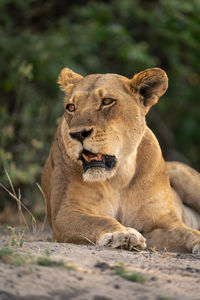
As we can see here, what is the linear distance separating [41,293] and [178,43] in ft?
23.6

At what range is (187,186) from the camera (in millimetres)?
5344

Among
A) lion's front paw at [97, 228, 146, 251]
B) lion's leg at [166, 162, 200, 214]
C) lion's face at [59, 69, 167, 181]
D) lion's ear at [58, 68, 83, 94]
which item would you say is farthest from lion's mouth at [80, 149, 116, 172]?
lion's leg at [166, 162, 200, 214]

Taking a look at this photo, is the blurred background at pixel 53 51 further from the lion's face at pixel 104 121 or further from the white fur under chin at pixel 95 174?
the white fur under chin at pixel 95 174

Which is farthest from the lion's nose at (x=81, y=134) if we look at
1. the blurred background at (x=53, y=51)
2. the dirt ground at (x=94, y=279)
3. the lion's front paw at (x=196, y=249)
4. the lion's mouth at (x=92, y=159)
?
the blurred background at (x=53, y=51)

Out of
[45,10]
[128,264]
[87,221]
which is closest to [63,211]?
[87,221]

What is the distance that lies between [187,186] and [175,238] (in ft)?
4.07

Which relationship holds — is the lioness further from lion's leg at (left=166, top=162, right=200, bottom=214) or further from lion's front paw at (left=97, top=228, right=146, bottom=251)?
lion's leg at (left=166, top=162, right=200, bottom=214)

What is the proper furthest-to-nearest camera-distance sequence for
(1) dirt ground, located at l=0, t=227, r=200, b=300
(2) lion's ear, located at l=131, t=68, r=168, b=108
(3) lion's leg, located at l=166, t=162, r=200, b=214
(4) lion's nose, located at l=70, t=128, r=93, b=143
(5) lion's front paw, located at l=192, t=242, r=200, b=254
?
(3) lion's leg, located at l=166, t=162, r=200, b=214, (2) lion's ear, located at l=131, t=68, r=168, b=108, (5) lion's front paw, located at l=192, t=242, r=200, b=254, (4) lion's nose, located at l=70, t=128, r=93, b=143, (1) dirt ground, located at l=0, t=227, r=200, b=300

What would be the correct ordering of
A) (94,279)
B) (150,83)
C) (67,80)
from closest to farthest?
1. (94,279)
2. (150,83)
3. (67,80)

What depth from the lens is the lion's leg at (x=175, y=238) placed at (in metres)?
4.02

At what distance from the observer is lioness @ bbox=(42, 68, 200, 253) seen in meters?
3.93

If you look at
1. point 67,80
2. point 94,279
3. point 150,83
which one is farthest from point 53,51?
point 94,279

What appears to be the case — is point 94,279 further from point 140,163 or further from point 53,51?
point 53,51

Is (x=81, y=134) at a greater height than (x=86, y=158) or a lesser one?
greater
